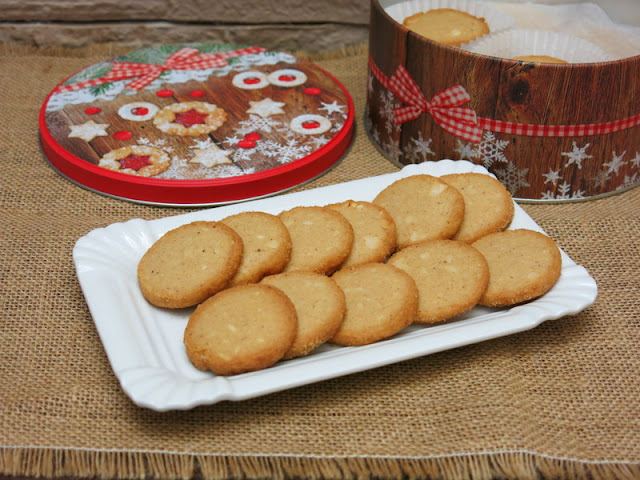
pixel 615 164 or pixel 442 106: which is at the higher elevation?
pixel 442 106

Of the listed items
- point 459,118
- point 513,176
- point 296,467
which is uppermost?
point 459,118

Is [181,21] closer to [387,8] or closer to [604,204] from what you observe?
[387,8]

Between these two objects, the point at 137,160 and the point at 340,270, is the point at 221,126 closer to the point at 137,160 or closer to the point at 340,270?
the point at 137,160

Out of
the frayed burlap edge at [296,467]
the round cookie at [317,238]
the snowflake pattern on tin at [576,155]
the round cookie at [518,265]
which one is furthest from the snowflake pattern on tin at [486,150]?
the frayed burlap edge at [296,467]

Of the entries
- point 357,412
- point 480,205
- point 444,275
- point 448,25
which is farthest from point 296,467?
point 448,25

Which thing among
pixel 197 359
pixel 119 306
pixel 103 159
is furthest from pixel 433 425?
pixel 103 159

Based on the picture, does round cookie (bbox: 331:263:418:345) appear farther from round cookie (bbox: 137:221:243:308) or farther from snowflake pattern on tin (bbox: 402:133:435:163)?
snowflake pattern on tin (bbox: 402:133:435:163)

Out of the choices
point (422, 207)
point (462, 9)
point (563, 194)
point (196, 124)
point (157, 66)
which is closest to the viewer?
point (422, 207)
